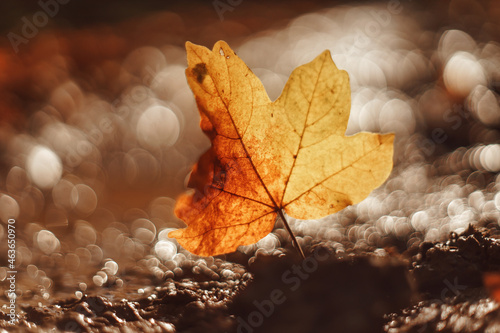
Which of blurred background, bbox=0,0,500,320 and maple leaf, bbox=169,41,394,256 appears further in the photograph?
blurred background, bbox=0,0,500,320

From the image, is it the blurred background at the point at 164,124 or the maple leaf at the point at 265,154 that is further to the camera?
the blurred background at the point at 164,124

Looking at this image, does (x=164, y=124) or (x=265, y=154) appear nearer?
(x=265, y=154)

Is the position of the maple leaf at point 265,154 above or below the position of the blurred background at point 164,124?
below

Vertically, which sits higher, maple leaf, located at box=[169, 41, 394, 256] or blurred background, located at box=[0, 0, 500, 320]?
blurred background, located at box=[0, 0, 500, 320]

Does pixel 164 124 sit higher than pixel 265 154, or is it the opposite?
pixel 164 124
